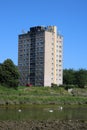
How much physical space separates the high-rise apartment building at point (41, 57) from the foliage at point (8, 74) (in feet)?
156

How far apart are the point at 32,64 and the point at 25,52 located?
7.08 metres

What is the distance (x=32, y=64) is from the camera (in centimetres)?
15638

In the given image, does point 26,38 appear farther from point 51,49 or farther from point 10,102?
point 10,102

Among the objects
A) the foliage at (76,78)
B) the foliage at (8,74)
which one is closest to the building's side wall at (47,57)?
the foliage at (76,78)

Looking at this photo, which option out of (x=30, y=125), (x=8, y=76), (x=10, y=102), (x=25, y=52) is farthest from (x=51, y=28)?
(x=30, y=125)

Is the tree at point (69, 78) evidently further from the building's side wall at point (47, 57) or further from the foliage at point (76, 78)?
the building's side wall at point (47, 57)

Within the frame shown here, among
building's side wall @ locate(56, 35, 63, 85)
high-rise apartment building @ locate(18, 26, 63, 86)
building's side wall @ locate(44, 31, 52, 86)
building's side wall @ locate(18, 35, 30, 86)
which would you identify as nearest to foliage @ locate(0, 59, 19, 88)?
high-rise apartment building @ locate(18, 26, 63, 86)

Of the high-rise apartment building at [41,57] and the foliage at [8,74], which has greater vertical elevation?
the high-rise apartment building at [41,57]

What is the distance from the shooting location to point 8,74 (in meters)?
99.0

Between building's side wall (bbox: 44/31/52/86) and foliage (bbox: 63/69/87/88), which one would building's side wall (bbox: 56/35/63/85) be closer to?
building's side wall (bbox: 44/31/52/86)

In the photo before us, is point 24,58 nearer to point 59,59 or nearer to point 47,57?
point 47,57

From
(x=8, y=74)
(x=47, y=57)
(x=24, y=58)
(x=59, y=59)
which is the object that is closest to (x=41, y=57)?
(x=47, y=57)

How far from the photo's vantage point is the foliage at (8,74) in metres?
→ 97.5

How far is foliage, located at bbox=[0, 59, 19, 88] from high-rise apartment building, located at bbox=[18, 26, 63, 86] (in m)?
47.6
